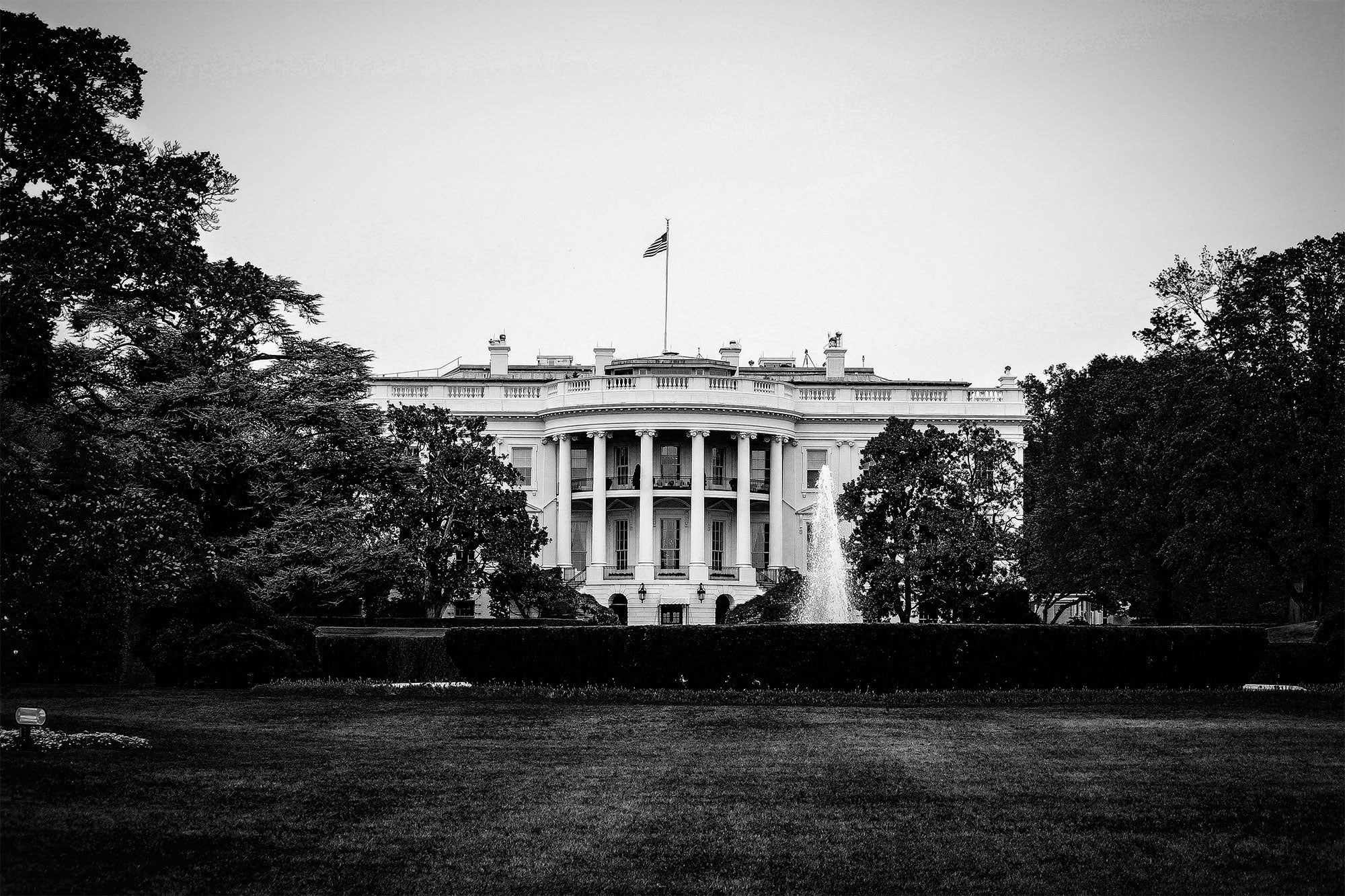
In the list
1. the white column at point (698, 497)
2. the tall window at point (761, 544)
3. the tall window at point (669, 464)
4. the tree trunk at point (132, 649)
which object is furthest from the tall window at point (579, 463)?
the tree trunk at point (132, 649)

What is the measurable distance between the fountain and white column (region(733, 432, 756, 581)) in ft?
9.69

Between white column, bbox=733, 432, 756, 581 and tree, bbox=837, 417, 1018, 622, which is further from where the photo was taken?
white column, bbox=733, 432, 756, 581

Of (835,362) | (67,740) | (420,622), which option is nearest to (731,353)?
(835,362)

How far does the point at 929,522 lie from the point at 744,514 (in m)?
15.3

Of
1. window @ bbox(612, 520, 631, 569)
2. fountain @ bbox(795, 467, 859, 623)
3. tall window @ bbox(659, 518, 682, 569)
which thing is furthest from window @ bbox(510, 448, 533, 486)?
fountain @ bbox(795, 467, 859, 623)

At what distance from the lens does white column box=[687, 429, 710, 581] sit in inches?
2606

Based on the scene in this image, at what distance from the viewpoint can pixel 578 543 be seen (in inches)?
2736

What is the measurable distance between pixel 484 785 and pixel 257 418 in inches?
844

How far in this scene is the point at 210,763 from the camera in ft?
49.6

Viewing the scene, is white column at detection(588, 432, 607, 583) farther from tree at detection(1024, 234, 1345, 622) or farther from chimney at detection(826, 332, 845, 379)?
tree at detection(1024, 234, 1345, 622)

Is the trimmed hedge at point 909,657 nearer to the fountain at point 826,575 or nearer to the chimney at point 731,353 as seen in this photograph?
the fountain at point 826,575

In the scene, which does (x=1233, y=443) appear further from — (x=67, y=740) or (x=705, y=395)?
(x=705, y=395)

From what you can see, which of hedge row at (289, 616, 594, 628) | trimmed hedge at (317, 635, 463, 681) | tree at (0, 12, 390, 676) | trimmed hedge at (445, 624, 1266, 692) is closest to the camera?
tree at (0, 12, 390, 676)

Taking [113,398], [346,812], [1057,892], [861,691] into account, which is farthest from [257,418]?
[1057,892]
